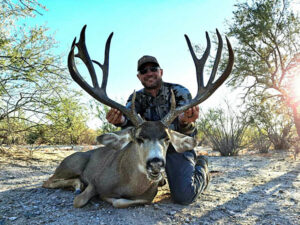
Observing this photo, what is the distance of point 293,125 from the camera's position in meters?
13.4

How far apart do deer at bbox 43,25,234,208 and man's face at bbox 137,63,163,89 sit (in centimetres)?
112

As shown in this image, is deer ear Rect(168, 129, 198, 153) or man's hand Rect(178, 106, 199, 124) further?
man's hand Rect(178, 106, 199, 124)

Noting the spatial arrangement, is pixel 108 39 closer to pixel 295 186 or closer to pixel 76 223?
pixel 76 223

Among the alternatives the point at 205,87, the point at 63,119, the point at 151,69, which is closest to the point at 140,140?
the point at 205,87

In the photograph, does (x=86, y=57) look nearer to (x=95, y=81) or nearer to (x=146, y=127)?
(x=95, y=81)

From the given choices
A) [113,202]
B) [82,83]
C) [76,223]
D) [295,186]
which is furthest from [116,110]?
[295,186]

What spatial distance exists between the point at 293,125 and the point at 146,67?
11.3m

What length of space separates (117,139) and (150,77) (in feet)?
6.64

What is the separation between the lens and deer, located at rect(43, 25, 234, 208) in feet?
10.5

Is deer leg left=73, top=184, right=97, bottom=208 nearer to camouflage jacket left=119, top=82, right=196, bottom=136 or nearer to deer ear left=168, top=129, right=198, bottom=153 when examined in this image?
A: deer ear left=168, top=129, right=198, bottom=153

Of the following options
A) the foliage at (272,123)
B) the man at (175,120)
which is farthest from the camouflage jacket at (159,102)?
the foliage at (272,123)

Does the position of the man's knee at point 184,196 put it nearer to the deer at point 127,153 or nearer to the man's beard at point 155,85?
the deer at point 127,153

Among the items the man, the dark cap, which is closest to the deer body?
the man

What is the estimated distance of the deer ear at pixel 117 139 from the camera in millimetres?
3461
